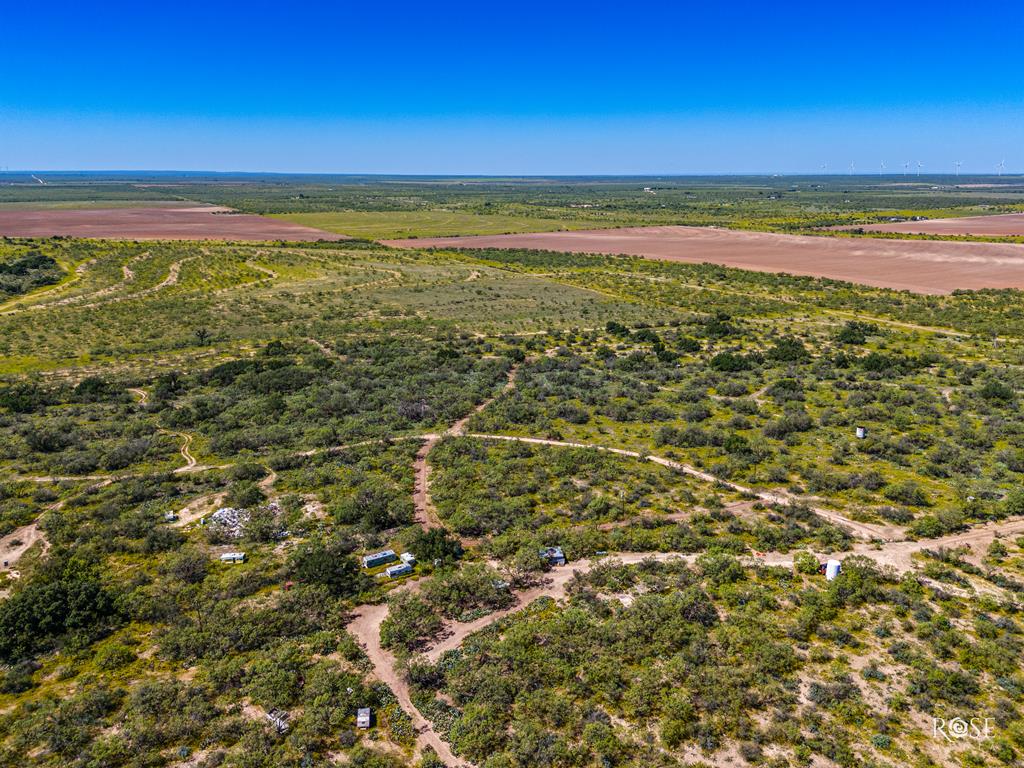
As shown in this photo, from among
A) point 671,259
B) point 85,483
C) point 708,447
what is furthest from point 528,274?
point 85,483

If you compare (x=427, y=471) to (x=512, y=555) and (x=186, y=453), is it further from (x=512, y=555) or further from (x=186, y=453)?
(x=186, y=453)

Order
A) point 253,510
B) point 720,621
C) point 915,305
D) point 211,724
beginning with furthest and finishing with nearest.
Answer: point 915,305, point 253,510, point 720,621, point 211,724

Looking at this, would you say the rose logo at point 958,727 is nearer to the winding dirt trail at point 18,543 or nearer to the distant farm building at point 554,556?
the distant farm building at point 554,556

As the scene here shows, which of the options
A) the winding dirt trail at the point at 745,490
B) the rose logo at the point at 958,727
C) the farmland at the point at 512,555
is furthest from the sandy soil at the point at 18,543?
the rose logo at the point at 958,727

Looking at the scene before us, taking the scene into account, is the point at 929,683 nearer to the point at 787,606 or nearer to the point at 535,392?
the point at 787,606

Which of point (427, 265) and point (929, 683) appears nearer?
point (929, 683)

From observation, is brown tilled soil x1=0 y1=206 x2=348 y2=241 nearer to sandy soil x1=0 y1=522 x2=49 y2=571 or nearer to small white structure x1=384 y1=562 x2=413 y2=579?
sandy soil x1=0 y1=522 x2=49 y2=571

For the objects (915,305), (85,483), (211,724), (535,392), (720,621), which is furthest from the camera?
(915,305)
